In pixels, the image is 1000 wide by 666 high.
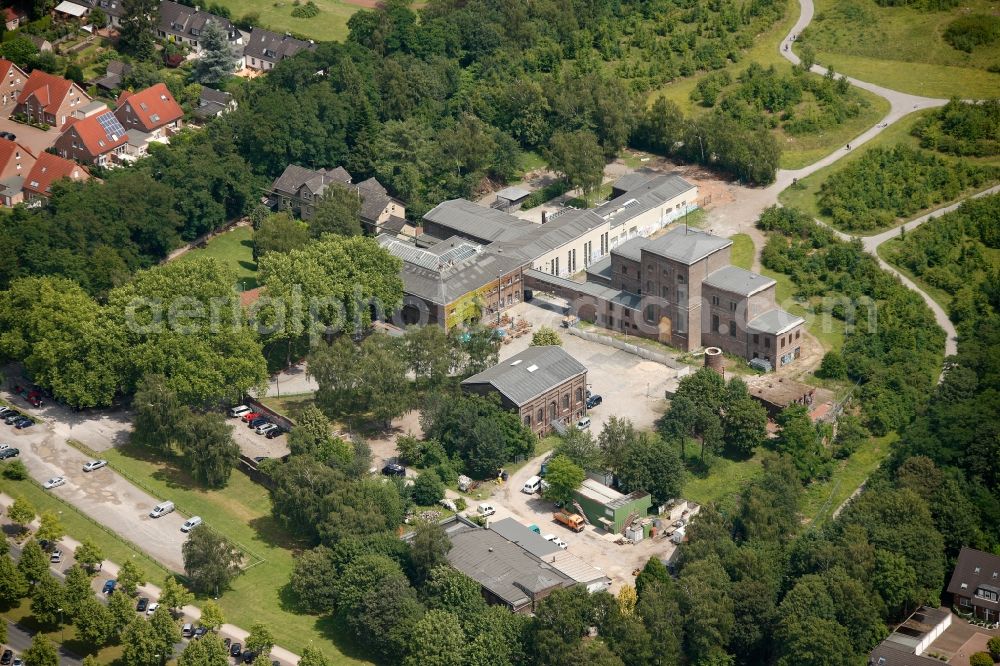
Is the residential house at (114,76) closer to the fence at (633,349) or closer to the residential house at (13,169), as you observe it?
the residential house at (13,169)

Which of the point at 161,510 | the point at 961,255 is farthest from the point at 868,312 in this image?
the point at 161,510

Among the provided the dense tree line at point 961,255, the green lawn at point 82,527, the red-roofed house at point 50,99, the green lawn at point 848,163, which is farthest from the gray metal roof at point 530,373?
the red-roofed house at point 50,99

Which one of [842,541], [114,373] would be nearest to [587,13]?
[114,373]

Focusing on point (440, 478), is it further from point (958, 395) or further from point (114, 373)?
point (958, 395)

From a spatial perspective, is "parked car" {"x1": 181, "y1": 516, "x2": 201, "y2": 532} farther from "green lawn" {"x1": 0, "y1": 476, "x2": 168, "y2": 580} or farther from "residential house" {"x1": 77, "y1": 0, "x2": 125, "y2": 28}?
"residential house" {"x1": 77, "y1": 0, "x2": 125, "y2": 28}

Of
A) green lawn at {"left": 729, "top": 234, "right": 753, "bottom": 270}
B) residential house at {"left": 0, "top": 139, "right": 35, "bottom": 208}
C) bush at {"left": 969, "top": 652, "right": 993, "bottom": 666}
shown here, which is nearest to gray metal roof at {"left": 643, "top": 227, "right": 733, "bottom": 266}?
green lawn at {"left": 729, "top": 234, "right": 753, "bottom": 270}
